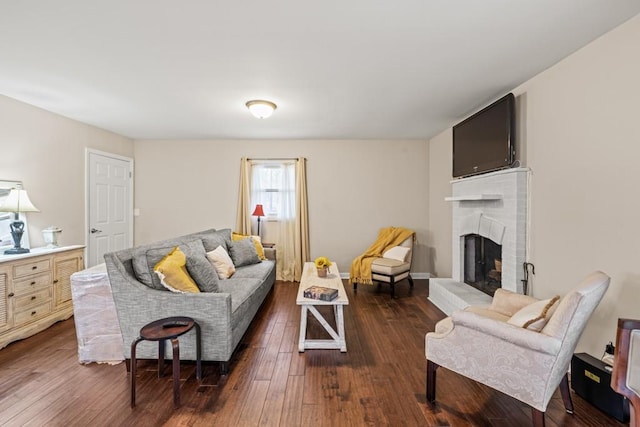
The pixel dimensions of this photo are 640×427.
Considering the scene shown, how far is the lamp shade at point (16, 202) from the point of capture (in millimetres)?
3030

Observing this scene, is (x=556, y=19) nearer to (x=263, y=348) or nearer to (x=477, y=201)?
(x=477, y=201)

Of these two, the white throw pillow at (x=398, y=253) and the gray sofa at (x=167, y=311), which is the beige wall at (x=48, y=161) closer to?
the gray sofa at (x=167, y=311)

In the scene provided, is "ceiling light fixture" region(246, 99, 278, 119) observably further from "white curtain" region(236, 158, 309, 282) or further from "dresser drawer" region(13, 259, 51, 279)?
"dresser drawer" region(13, 259, 51, 279)

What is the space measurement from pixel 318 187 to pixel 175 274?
330cm

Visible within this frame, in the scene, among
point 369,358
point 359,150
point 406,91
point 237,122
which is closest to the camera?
point 369,358

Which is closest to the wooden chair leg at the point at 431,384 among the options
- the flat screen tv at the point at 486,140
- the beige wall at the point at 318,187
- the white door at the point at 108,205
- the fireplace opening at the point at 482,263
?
the fireplace opening at the point at 482,263

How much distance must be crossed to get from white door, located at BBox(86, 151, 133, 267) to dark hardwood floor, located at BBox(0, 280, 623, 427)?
178cm

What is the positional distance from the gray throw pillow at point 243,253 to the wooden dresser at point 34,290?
172 centimetres

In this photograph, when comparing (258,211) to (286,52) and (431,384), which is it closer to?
(286,52)

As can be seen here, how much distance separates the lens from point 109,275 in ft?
7.73

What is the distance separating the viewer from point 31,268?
3.07 meters

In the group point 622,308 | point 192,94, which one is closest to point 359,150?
point 192,94

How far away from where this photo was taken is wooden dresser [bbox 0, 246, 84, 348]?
2852 mm

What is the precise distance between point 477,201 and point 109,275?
3.63 m
